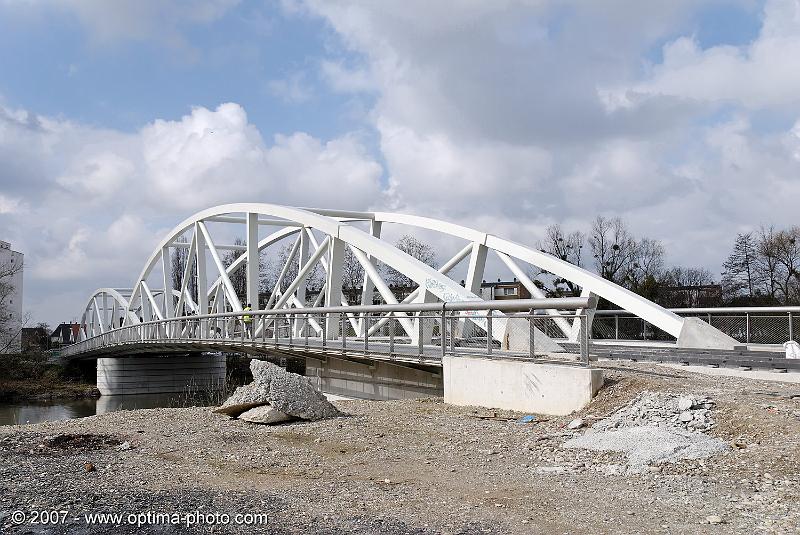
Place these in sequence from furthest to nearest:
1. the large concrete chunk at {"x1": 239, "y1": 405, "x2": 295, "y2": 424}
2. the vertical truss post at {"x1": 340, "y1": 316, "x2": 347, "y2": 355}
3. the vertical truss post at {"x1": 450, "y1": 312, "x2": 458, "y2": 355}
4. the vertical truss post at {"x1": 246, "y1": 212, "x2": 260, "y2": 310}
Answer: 1. the vertical truss post at {"x1": 246, "y1": 212, "x2": 260, "y2": 310}
2. the vertical truss post at {"x1": 340, "y1": 316, "x2": 347, "y2": 355}
3. the vertical truss post at {"x1": 450, "y1": 312, "x2": 458, "y2": 355}
4. the large concrete chunk at {"x1": 239, "y1": 405, "x2": 295, "y2": 424}

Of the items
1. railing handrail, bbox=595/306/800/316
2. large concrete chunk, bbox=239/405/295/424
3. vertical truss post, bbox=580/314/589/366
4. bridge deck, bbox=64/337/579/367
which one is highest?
railing handrail, bbox=595/306/800/316

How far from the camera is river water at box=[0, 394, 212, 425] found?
37.7 meters

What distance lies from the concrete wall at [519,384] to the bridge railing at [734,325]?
8.78 metres

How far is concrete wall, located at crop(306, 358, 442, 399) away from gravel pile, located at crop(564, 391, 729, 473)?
6.22 meters

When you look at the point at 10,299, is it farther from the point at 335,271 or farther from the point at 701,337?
the point at 701,337

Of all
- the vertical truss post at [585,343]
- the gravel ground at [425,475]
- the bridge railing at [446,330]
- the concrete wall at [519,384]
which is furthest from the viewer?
the bridge railing at [446,330]

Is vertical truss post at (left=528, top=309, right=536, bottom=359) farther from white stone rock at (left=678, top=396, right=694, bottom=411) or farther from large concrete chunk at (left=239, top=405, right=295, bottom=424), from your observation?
large concrete chunk at (left=239, top=405, right=295, bottom=424)

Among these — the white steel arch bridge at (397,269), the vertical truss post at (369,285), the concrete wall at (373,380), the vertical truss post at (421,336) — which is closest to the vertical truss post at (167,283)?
the white steel arch bridge at (397,269)

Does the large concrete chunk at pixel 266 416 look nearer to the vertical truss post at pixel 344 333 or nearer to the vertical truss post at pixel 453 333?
the vertical truss post at pixel 453 333

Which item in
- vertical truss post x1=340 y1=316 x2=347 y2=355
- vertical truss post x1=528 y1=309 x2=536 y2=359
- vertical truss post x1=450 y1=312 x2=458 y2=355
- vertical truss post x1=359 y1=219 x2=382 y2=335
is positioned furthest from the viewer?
vertical truss post x1=359 y1=219 x2=382 y2=335

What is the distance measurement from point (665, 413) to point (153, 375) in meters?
50.3

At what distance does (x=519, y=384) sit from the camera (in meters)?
10.8

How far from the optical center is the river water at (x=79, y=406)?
37.7 metres

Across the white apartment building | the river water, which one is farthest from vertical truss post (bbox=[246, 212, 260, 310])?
the white apartment building
